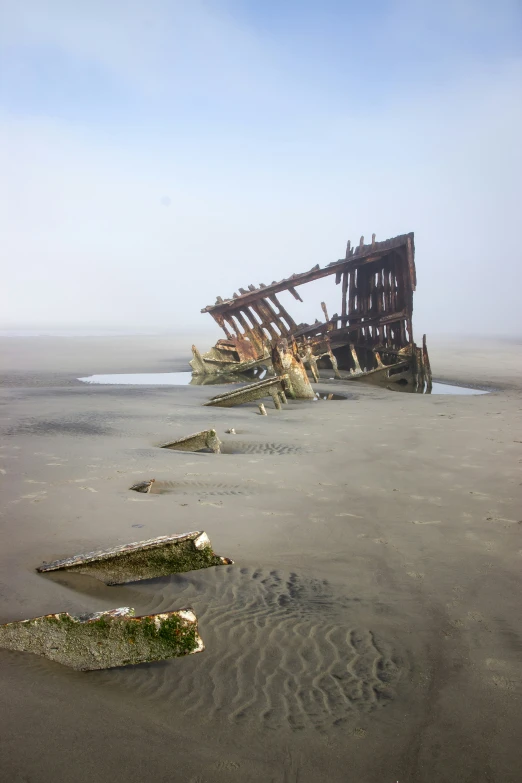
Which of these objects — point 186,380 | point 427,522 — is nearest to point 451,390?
point 186,380

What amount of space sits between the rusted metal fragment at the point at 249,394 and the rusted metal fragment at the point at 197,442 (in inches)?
149

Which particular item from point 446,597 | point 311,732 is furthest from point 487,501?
point 311,732

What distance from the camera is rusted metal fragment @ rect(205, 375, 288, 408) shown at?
1038 centimetres

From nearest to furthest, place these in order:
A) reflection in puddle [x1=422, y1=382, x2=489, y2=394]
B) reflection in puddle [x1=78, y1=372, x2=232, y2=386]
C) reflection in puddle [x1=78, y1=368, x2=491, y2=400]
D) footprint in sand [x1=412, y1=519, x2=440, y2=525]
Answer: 1. footprint in sand [x1=412, y1=519, x2=440, y2=525]
2. reflection in puddle [x1=422, y1=382, x2=489, y2=394]
3. reflection in puddle [x1=78, y1=368, x2=491, y2=400]
4. reflection in puddle [x1=78, y1=372, x2=232, y2=386]

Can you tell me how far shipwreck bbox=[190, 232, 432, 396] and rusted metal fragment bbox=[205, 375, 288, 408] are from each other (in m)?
5.11

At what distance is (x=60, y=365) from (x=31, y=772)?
63.5 ft

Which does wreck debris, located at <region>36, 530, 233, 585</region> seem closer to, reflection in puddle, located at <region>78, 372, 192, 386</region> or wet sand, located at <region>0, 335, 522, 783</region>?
wet sand, located at <region>0, 335, 522, 783</region>

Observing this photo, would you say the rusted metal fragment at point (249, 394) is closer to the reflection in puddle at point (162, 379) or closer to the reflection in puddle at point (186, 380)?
the reflection in puddle at point (186, 380)

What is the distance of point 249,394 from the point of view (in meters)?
10.6

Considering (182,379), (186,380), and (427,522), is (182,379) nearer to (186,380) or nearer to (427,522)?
(186,380)

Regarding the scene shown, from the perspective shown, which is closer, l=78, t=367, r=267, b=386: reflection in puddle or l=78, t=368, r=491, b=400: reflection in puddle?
l=78, t=368, r=491, b=400: reflection in puddle

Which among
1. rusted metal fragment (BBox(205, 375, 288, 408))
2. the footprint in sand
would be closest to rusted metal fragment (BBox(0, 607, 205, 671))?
the footprint in sand

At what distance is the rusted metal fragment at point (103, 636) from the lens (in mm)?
2324

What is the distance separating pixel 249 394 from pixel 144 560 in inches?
297
